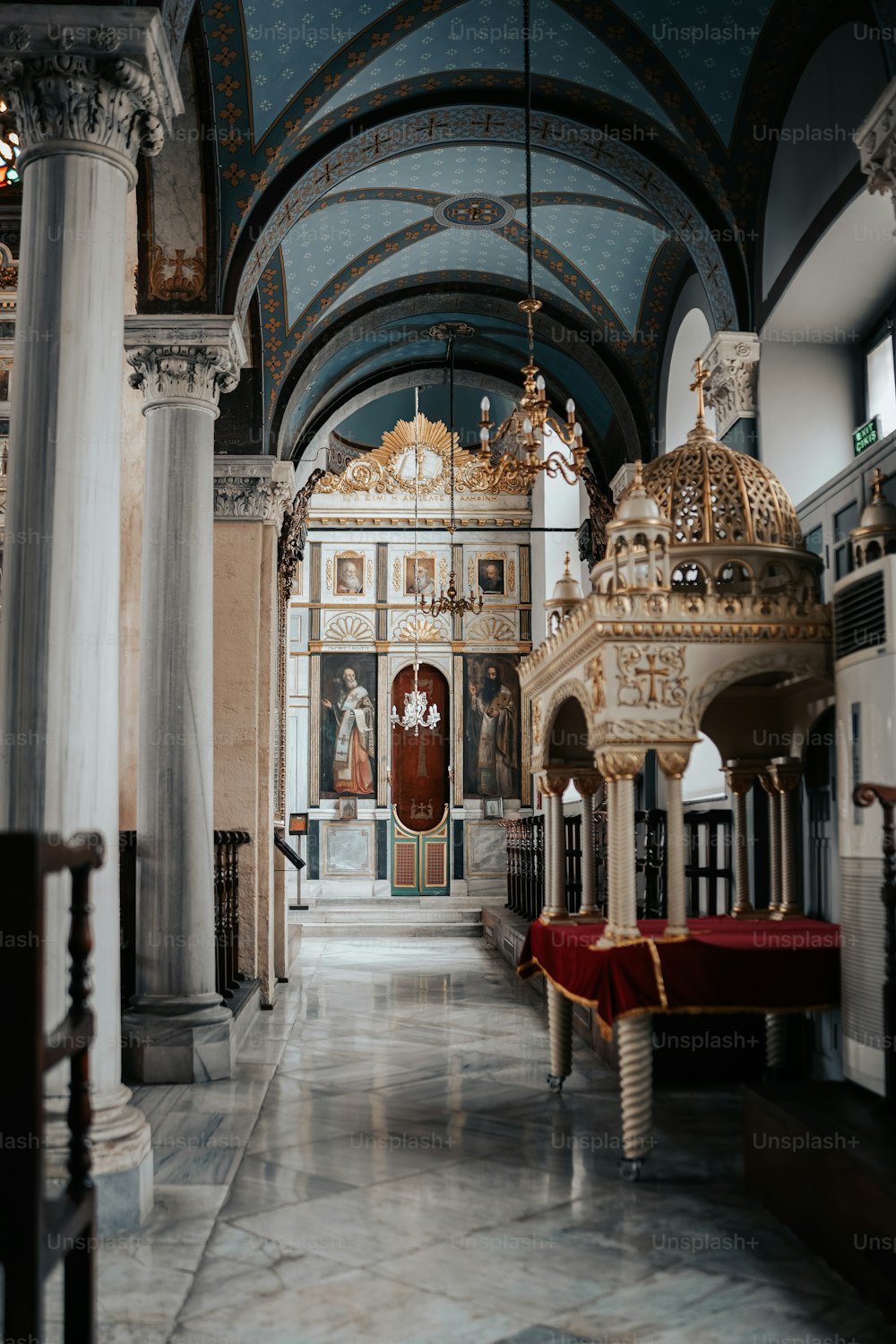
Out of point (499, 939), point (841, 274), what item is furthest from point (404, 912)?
point (841, 274)

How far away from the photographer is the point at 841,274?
6.94 meters

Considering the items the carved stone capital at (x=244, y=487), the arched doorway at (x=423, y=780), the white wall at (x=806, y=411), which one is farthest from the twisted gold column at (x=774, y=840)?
the arched doorway at (x=423, y=780)

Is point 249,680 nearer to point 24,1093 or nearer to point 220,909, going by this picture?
point 220,909

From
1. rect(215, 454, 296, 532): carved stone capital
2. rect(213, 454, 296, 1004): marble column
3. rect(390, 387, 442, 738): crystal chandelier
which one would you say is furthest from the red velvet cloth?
rect(390, 387, 442, 738): crystal chandelier

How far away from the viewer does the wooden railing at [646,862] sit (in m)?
7.79

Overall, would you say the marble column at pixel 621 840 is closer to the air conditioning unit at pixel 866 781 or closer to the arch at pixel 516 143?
the air conditioning unit at pixel 866 781

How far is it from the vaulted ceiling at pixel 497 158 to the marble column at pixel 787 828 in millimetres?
3104

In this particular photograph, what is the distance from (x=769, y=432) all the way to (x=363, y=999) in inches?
212

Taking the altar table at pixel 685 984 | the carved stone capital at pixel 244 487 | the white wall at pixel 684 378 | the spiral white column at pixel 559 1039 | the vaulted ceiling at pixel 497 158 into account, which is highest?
the vaulted ceiling at pixel 497 158

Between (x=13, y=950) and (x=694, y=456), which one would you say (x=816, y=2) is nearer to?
(x=694, y=456)

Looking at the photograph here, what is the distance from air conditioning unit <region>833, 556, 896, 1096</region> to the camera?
4281 mm

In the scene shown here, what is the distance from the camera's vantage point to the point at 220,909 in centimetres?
809

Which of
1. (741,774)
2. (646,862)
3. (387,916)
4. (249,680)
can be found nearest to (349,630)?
(387,916)

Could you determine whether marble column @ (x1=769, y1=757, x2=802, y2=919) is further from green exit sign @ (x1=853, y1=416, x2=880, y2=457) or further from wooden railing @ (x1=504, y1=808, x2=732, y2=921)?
green exit sign @ (x1=853, y1=416, x2=880, y2=457)
